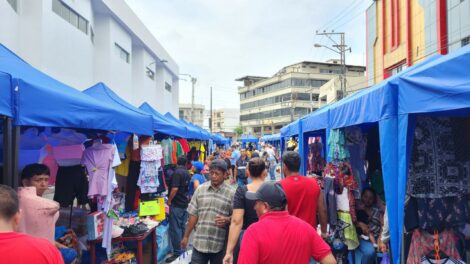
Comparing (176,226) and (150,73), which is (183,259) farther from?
(150,73)

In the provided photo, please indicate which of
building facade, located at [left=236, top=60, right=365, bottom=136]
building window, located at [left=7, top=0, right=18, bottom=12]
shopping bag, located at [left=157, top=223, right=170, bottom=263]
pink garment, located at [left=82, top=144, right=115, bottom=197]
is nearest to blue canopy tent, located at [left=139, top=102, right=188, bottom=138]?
shopping bag, located at [left=157, top=223, right=170, bottom=263]

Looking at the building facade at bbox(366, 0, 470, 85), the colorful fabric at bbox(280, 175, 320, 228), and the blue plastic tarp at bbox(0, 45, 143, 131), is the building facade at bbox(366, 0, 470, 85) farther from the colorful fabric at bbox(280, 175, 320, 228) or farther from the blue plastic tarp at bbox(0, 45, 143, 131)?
the blue plastic tarp at bbox(0, 45, 143, 131)

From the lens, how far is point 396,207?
9.77 ft

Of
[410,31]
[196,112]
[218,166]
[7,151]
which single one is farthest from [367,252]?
[196,112]

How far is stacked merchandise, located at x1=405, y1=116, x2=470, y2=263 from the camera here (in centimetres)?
335

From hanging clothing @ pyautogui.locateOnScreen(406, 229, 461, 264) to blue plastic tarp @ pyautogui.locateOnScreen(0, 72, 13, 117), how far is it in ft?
12.0

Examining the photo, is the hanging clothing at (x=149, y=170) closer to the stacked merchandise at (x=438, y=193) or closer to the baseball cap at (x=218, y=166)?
the baseball cap at (x=218, y=166)

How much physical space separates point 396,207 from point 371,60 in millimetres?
21815

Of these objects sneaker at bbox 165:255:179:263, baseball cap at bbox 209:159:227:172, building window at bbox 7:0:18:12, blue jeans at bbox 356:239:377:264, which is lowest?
sneaker at bbox 165:255:179:263

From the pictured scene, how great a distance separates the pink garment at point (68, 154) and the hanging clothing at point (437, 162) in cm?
426

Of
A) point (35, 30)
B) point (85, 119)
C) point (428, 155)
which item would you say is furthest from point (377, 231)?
point (35, 30)

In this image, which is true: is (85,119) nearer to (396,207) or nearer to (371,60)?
(396,207)

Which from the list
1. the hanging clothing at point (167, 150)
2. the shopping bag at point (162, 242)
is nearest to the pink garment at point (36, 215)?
the shopping bag at point (162, 242)

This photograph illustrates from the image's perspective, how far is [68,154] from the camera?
16.7ft
